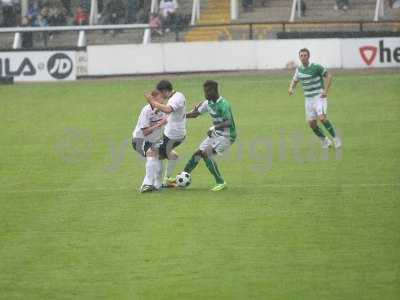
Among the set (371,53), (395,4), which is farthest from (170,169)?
(395,4)

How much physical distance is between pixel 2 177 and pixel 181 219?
5.76m

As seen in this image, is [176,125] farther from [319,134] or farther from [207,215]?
[319,134]

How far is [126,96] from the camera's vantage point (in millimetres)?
31766

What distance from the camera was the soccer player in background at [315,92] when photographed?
22.3 metres

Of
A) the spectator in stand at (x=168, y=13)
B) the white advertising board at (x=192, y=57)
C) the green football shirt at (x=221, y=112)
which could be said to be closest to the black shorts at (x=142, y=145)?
the green football shirt at (x=221, y=112)

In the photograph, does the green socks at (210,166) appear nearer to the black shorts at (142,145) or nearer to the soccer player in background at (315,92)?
the black shorts at (142,145)

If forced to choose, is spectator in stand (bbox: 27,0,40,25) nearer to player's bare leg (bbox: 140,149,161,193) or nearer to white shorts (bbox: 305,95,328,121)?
white shorts (bbox: 305,95,328,121)

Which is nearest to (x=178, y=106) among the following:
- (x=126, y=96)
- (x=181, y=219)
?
(x=181, y=219)

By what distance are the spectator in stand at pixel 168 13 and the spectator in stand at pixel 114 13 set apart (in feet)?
5.40

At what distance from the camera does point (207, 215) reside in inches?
624

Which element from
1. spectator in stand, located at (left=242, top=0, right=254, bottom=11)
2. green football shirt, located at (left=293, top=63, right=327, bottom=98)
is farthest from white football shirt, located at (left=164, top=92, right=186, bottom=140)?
spectator in stand, located at (left=242, top=0, right=254, bottom=11)

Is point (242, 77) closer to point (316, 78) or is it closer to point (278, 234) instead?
point (316, 78)

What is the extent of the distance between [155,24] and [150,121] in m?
22.4

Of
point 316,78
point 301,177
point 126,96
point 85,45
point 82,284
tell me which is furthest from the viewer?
point 85,45
